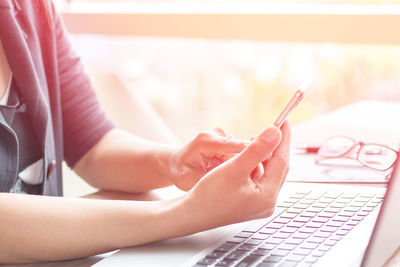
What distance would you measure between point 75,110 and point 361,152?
1.64 ft

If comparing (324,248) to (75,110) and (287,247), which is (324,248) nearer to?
(287,247)

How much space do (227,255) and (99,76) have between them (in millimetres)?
1001

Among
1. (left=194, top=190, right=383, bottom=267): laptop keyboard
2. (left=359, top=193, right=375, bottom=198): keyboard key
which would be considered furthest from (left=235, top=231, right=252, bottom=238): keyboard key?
(left=359, top=193, right=375, bottom=198): keyboard key

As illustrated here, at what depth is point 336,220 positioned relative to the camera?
694 mm

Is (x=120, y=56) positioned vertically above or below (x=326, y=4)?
below

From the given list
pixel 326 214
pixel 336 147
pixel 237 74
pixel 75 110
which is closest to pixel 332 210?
pixel 326 214

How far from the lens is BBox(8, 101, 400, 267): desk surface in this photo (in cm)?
122

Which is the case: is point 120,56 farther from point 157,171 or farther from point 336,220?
point 336,220

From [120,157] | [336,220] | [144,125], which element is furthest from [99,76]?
[336,220]

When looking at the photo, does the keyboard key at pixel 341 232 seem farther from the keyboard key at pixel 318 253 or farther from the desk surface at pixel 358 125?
the desk surface at pixel 358 125

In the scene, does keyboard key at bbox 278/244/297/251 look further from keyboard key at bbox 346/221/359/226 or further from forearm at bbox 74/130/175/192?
forearm at bbox 74/130/175/192

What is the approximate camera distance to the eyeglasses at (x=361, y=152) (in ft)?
3.27

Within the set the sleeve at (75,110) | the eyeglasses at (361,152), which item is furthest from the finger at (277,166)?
the sleeve at (75,110)

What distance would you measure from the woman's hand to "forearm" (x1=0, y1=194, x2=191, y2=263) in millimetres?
180
